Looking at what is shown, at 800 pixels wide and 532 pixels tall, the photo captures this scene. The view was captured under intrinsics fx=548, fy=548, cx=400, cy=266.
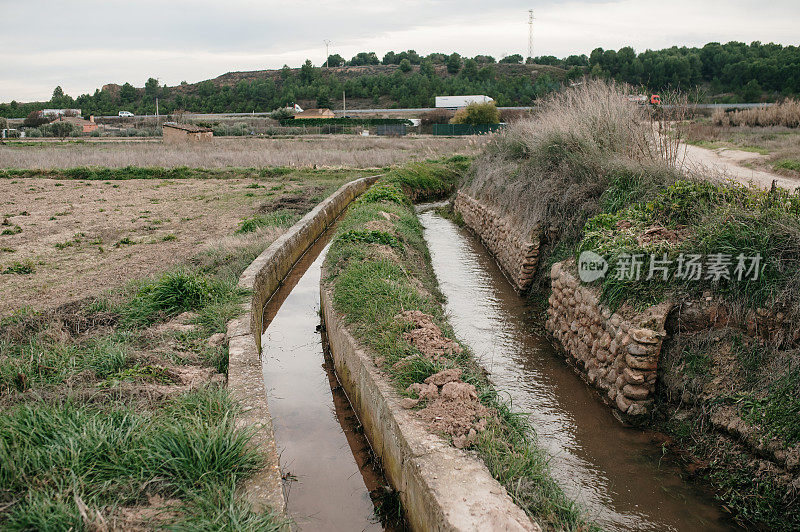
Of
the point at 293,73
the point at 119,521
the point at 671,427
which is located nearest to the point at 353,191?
the point at 671,427

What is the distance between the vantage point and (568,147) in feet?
31.1

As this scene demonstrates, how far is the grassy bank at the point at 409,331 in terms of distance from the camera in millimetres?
3240

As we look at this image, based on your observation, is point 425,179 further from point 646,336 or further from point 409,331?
point 646,336

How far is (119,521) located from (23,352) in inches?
109

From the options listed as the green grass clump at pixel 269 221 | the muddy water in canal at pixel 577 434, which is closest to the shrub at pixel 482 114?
the green grass clump at pixel 269 221

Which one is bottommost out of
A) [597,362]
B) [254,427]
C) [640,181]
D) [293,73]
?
[597,362]

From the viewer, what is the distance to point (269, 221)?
1184 cm

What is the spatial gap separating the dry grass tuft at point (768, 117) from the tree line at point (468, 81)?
1112 centimetres

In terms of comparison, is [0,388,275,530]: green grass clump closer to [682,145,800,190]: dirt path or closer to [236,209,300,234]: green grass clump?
[682,145,800,190]: dirt path

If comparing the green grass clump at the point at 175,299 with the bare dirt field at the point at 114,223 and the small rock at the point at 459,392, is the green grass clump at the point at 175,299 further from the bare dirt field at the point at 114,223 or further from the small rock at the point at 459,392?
the small rock at the point at 459,392

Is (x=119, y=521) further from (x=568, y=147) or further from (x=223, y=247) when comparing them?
(x=568, y=147)

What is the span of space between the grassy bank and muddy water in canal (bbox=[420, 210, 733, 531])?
42 centimetres

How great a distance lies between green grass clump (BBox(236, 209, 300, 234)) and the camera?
1127 centimetres

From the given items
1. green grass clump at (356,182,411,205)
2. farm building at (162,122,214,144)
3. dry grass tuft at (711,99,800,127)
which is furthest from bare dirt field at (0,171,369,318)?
dry grass tuft at (711,99,800,127)
